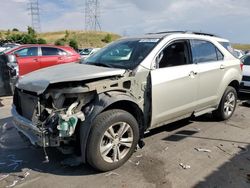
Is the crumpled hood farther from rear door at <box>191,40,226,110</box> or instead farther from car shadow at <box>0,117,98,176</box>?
rear door at <box>191,40,226,110</box>

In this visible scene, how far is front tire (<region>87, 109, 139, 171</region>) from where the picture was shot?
390 centimetres

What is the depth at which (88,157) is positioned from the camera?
12.8ft

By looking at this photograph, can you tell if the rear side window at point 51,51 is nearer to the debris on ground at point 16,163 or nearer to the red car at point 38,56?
the red car at point 38,56

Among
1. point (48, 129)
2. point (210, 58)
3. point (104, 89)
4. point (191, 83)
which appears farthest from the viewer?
point (210, 58)

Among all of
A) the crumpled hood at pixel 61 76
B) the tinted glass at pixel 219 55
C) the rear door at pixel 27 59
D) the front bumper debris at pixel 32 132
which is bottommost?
the front bumper debris at pixel 32 132

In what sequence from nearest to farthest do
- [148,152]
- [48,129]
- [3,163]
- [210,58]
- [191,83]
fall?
[48,129] < [3,163] < [148,152] < [191,83] < [210,58]

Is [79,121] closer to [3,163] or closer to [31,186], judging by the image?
[31,186]

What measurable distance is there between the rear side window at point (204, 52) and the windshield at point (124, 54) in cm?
90

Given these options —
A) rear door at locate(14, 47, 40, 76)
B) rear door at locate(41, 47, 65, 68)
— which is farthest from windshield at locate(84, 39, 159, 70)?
rear door at locate(41, 47, 65, 68)

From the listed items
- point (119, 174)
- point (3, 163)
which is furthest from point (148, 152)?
point (3, 163)

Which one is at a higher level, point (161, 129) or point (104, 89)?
point (104, 89)

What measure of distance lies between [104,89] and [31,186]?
1.50 metres

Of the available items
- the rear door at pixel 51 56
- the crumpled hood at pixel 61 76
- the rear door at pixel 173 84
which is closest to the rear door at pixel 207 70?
the rear door at pixel 173 84

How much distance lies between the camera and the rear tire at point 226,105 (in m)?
6.35
